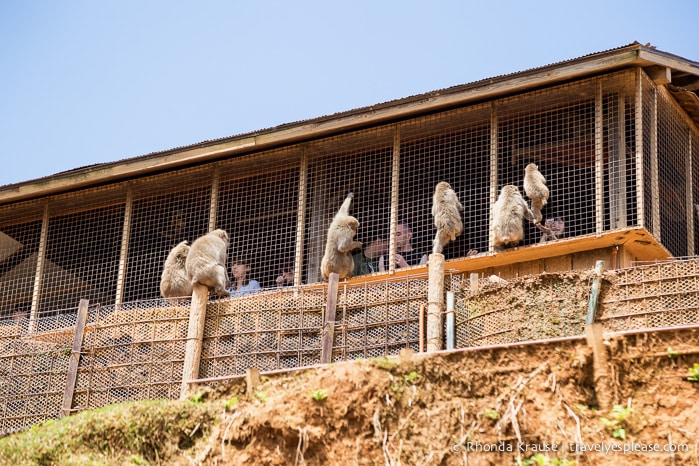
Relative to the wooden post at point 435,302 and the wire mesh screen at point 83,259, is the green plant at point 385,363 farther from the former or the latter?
the wire mesh screen at point 83,259

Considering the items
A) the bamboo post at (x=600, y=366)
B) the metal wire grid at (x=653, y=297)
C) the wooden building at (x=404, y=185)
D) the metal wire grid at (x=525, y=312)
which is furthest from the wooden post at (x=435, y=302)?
the bamboo post at (x=600, y=366)

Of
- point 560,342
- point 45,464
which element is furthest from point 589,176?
point 45,464

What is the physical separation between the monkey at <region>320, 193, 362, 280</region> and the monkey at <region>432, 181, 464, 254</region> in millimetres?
1395

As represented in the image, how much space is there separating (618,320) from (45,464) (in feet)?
23.8

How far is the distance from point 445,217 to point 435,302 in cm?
329

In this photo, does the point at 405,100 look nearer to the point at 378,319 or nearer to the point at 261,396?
the point at 378,319

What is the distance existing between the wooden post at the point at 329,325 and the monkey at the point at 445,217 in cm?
289

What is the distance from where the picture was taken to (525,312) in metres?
15.9

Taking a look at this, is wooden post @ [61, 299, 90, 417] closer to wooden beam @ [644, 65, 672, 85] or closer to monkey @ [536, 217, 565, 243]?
monkey @ [536, 217, 565, 243]

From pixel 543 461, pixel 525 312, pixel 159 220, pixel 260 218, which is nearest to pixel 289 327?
pixel 525 312

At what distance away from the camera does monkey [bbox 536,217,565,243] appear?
61.6 ft

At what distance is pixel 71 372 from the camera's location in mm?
17812

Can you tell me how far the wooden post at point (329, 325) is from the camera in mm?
16672

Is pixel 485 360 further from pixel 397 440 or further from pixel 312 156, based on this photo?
pixel 312 156
